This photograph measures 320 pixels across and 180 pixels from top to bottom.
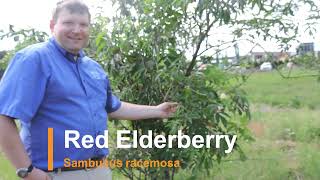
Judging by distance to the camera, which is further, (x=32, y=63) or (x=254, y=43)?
(x=254, y=43)

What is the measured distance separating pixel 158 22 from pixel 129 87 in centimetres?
47

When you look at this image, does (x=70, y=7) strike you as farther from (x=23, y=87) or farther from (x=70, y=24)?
(x=23, y=87)

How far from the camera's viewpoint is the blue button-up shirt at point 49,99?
188 cm

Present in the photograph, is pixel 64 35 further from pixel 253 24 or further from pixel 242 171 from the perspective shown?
pixel 242 171

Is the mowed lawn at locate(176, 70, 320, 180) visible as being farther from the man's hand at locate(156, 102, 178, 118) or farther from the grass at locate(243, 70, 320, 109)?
the man's hand at locate(156, 102, 178, 118)

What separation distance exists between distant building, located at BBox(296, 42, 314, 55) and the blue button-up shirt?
1.56m

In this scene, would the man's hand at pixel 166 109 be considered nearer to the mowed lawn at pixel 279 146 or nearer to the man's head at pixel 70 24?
the mowed lawn at pixel 279 146

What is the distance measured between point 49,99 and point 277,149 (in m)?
4.30

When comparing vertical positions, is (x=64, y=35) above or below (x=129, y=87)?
above

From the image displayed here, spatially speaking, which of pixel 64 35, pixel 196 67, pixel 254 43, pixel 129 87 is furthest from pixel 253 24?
pixel 64 35

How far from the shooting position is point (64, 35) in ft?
Answer: 6.72

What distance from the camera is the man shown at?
6.14ft

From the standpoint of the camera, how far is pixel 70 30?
2.04 m

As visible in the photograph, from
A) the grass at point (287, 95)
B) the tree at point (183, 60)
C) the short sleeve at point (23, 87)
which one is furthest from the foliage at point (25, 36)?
the grass at point (287, 95)
